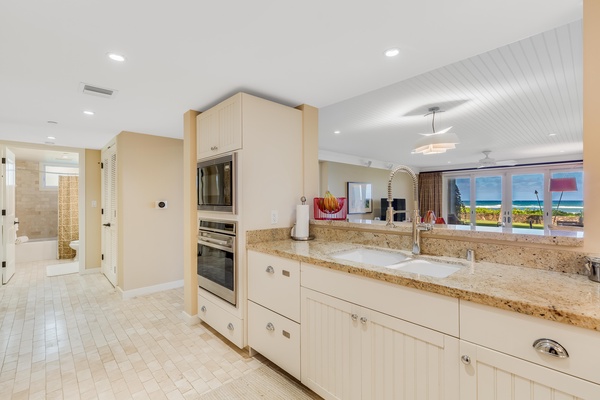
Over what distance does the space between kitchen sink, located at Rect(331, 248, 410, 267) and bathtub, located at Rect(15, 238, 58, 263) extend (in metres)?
6.62

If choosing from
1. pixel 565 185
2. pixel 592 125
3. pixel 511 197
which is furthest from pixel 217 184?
pixel 511 197

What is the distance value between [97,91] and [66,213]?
4.82 m

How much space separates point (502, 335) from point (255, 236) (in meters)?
1.69

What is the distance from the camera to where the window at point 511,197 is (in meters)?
6.58

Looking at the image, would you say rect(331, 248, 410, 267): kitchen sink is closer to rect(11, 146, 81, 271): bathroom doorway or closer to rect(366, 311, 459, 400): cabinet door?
rect(366, 311, 459, 400): cabinet door

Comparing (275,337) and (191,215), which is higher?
(191,215)

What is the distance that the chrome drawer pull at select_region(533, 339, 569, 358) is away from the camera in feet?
2.86

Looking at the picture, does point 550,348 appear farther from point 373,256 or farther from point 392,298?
point 373,256

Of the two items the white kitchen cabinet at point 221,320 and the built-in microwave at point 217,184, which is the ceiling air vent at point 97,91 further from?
the white kitchen cabinet at point 221,320

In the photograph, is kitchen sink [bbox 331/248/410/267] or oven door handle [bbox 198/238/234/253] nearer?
kitchen sink [bbox 331/248/410/267]

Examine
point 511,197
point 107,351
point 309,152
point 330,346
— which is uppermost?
point 309,152

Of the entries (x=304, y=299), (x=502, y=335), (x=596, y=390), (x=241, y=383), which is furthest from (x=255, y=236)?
(x=596, y=390)

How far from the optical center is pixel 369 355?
4.50ft

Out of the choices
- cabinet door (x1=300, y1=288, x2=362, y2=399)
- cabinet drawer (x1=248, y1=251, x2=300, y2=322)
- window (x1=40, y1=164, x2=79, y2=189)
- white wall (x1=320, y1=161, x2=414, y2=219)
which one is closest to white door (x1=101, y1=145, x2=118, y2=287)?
window (x1=40, y1=164, x2=79, y2=189)
